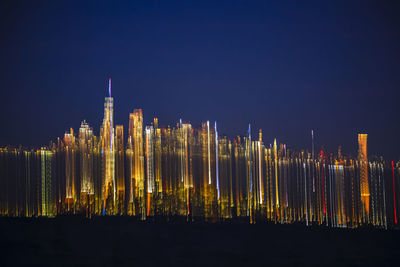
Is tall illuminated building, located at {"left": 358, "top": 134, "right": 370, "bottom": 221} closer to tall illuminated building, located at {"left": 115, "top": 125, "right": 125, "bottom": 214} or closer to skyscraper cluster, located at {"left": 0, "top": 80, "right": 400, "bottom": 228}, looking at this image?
skyscraper cluster, located at {"left": 0, "top": 80, "right": 400, "bottom": 228}

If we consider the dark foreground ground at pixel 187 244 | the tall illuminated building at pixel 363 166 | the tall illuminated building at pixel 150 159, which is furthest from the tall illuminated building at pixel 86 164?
the tall illuminated building at pixel 363 166

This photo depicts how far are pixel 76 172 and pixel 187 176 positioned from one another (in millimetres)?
3561

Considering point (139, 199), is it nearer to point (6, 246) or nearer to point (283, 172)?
point (6, 246)

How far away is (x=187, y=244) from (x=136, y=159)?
539 cm

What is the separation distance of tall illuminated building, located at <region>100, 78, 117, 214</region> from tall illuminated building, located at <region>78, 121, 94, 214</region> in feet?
1.25

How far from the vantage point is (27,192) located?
10836 mm

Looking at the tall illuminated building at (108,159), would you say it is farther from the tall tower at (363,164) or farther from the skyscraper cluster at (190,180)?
the tall tower at (363,164)

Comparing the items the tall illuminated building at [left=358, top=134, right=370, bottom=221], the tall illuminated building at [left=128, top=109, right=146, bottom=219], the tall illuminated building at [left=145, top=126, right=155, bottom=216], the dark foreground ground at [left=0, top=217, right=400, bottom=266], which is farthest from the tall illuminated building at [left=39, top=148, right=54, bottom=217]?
the tall illuminated building at [left=358, top=134, right=370, bottom=221]

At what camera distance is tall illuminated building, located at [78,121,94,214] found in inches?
397

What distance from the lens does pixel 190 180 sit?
11062mm

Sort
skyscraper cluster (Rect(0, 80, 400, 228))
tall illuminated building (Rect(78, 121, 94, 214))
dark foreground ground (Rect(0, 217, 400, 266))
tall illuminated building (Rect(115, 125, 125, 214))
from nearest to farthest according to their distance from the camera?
dark foreground ground (Rect(0, 217, 400, 266)), skyscraper cluster (Rect(0, 80, 400, 228)), tall illuminated building (Rect(78, 121, 94, 214)), tall illuminated building (Rect(115, 125, 125, 214))

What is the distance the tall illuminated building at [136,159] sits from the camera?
385 inches

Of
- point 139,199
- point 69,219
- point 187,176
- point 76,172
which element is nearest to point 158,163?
point 187,176

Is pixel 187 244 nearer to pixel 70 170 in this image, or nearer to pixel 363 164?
pixel 363 164
